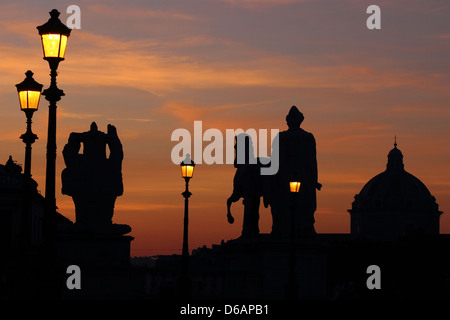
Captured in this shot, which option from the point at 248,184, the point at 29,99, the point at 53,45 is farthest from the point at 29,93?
the point at 248,184

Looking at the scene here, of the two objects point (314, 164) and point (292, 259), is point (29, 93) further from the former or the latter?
point (314, 164)

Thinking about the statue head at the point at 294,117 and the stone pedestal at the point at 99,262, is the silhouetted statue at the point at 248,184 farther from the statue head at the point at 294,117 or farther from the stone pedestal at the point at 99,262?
the stone pedestal at the point at 99,262

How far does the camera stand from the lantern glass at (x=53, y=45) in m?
21.3

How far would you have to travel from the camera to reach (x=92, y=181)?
1614 inches

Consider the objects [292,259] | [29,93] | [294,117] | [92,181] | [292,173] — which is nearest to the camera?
[29,93]

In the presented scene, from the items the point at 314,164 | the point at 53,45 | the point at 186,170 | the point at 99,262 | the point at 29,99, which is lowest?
the point at 99,262

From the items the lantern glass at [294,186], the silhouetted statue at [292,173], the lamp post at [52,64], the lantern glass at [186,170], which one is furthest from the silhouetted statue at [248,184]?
the lamp post at [52,64]

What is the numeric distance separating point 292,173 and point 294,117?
5.49ft

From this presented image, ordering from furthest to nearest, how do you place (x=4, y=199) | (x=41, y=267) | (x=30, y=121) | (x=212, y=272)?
(x=4, y=199) < (x=212, y=272) < (x=30, y=121) < (x=41, y=267)
